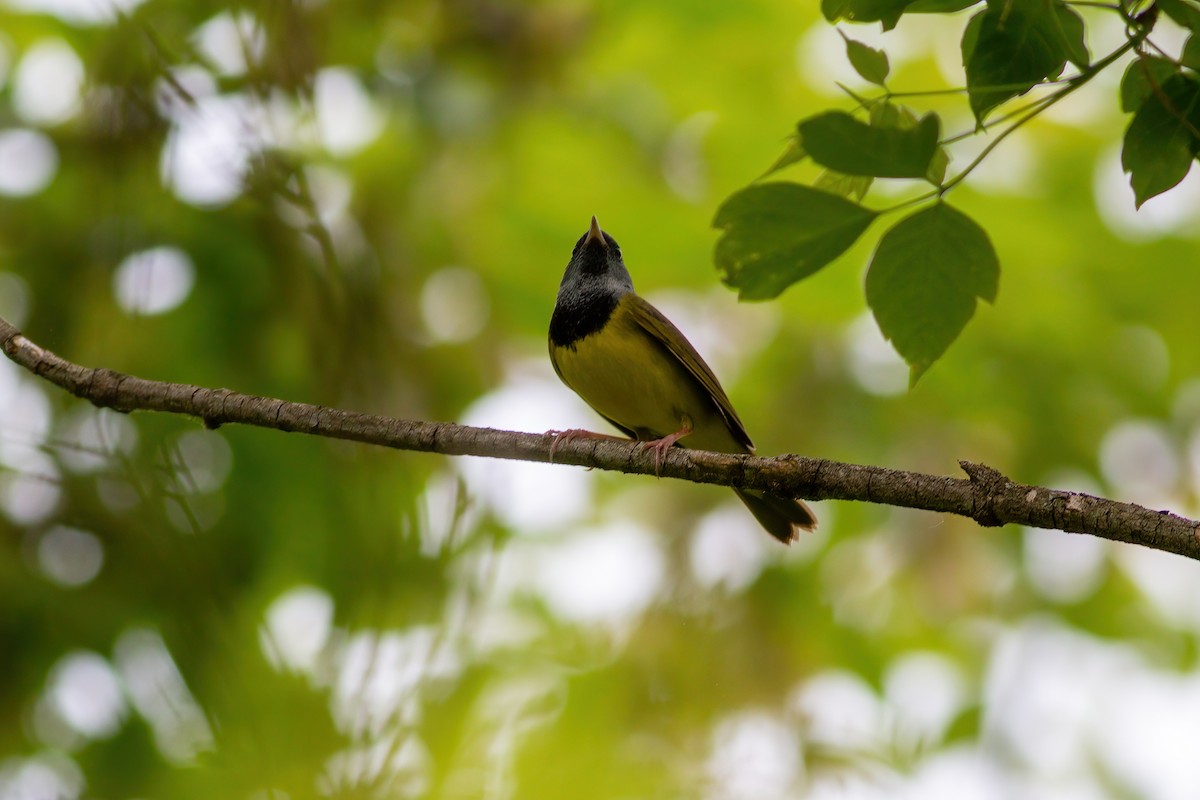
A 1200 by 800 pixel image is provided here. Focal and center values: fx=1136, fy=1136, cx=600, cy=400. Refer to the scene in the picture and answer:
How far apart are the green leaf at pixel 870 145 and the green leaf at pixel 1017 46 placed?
0.37 feet

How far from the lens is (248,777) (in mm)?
2381

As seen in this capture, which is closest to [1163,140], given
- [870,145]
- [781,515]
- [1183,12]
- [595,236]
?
[1183,12]

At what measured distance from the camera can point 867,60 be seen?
6.72ft

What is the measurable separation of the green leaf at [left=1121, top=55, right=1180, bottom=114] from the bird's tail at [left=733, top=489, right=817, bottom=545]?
301 centimetres

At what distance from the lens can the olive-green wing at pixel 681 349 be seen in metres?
4.93

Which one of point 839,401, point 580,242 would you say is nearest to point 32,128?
point 580,242

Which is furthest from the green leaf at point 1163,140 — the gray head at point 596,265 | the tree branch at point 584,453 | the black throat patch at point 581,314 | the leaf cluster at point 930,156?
the gray head at point 596,265

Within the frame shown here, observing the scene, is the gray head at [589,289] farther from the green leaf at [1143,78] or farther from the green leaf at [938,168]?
the green leaf at [1143,78]

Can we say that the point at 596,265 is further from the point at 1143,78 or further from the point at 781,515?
the point at 1143,78

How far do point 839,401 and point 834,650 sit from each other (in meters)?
1.67

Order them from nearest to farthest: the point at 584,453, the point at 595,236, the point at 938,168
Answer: the point at 938,168 < the point at 584,453 < the point at 595,236

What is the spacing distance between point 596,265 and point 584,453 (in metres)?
2.85

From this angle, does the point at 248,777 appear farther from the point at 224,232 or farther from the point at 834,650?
the point at 834,650

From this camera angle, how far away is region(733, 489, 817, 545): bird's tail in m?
4.98
